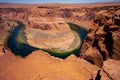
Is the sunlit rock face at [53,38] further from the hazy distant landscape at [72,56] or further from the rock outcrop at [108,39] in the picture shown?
the rock outcrop at [108,39]

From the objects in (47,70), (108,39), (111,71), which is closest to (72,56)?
(47,70)

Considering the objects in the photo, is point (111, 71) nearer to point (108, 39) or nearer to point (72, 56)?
point (72, 56)

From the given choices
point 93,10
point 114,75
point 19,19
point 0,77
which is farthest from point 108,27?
point 19,19

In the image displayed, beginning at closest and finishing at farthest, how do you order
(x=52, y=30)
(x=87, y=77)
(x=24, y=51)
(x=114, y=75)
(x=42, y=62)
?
(x=114, y=75)
(x=87, y=77)
(x=42, y=62)
(x=24, y=51)
(x=52, y=30)

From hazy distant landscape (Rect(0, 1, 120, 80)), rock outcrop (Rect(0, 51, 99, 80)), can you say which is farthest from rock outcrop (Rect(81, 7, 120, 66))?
rock outcrop (Rect(0, 51, 99, 80))

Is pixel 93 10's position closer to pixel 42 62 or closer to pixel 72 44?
pixel 72 44

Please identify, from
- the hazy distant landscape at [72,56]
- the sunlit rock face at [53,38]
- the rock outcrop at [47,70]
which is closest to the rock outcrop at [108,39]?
the hazy distant landscape at [72,56]

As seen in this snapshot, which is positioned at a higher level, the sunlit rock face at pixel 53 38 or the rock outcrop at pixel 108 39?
the rock outcrop at pixel 108 39

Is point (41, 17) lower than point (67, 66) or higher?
lower
